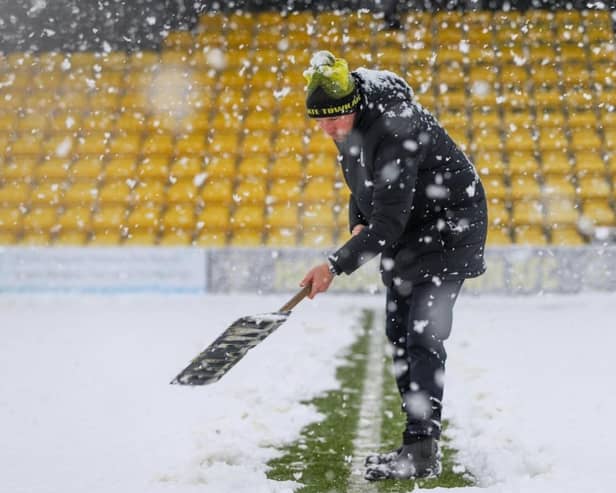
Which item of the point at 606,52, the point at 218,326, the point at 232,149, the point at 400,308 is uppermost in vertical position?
the point at 606,52

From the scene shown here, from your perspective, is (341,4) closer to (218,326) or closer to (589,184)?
(589,184)

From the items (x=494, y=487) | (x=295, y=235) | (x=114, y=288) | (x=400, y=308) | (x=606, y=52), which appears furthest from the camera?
(x=606, y=52)

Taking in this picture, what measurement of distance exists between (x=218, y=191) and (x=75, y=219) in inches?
65.4

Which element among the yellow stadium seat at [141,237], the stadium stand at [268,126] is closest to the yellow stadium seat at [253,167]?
the stadium stand at [268,126]

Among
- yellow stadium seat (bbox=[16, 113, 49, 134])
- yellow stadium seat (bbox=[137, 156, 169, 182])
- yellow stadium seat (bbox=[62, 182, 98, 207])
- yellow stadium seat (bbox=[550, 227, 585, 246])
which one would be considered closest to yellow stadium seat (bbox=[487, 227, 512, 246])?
yellow stadium seat (bbox=[550, 227, 585, 246])

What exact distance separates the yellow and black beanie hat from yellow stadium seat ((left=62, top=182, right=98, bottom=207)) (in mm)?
8043

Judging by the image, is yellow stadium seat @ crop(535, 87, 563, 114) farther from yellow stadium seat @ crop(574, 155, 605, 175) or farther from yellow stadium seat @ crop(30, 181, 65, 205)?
yellow stadium seat @ crop(30, 181, 65, 205)

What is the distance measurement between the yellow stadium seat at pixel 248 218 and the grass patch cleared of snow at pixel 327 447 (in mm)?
4994

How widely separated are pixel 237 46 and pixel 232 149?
191 centimetres

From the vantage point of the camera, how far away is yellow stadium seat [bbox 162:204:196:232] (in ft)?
32.9

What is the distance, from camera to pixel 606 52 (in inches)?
457

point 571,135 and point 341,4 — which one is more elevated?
point 341,4

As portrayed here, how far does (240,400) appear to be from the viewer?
4.20 metres

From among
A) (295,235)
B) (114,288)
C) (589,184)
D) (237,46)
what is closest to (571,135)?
(589,184)
